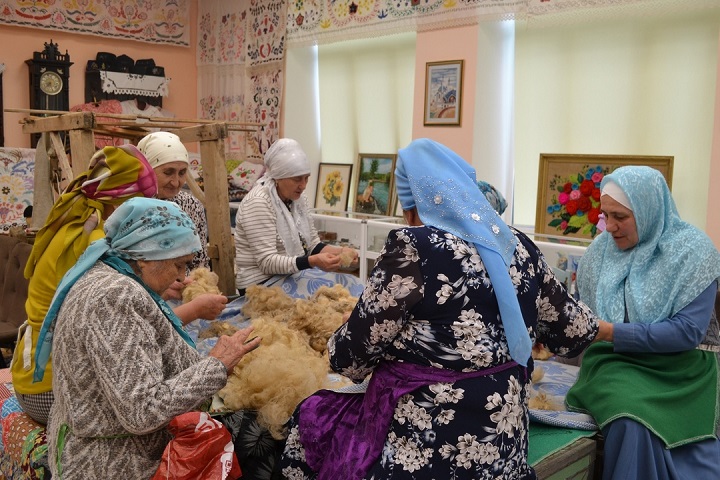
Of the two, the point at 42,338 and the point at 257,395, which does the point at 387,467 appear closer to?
the point at 257,395

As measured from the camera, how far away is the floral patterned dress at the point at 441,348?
183 cm

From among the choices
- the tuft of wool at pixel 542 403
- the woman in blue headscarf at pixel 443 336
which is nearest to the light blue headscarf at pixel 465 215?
the woman in blue headscarf at pixel 443 336

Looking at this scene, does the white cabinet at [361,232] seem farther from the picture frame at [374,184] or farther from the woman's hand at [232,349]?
the woman's hand at [232,349]

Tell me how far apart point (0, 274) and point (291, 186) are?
6.92 feet

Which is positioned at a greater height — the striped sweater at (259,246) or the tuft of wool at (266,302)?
the striped sweater at (259,246)

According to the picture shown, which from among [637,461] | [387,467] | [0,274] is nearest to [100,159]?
[387,467]

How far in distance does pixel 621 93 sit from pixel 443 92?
4.44 feet

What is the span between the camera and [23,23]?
7.47 metres

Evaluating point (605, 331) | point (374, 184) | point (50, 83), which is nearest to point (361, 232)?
point (374, 184)

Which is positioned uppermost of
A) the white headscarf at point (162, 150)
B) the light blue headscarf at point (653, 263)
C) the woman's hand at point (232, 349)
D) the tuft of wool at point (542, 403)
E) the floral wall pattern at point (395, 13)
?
the floral wall pattern at point (395, 13)

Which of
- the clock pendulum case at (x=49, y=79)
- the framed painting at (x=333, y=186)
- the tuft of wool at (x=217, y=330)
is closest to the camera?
the tuft of wool at (x=217, y=330)

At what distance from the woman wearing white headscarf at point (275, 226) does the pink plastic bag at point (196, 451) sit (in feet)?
6.05

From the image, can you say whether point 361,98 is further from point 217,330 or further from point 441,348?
point 441,348

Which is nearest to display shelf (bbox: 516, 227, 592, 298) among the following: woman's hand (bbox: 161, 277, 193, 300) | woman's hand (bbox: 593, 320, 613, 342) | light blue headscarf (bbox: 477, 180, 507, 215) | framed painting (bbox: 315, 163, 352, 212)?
light blue headscarf (bbox: 477, 180, 507, 215)
